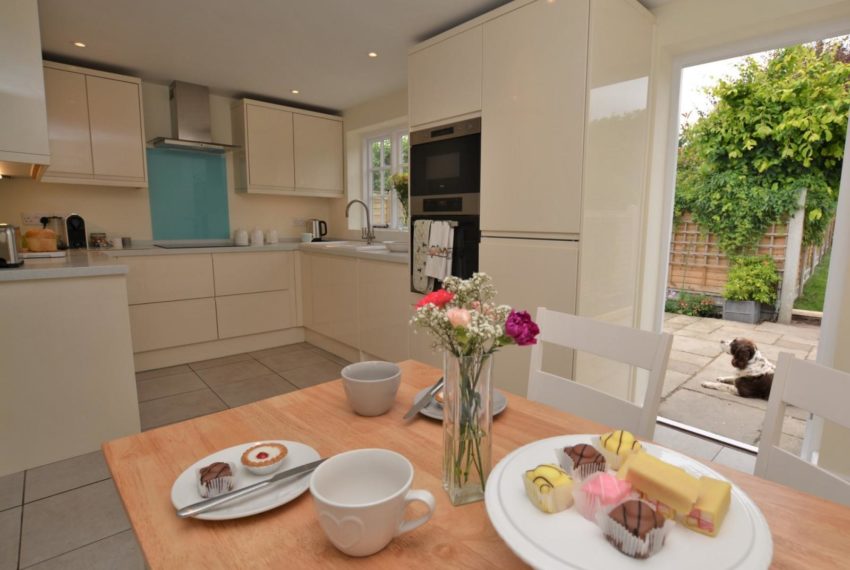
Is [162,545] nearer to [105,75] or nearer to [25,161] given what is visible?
[25,161]

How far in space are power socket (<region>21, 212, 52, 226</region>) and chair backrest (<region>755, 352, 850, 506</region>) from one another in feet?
14.5

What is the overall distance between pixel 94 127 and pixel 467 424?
3857 millimetres

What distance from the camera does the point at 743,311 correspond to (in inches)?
99.1

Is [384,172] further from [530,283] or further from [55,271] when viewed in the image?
[55,271]

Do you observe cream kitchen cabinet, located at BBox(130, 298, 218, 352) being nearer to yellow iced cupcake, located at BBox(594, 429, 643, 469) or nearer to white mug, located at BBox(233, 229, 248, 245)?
white mug, located at BBox(233, 229, 248, 245)

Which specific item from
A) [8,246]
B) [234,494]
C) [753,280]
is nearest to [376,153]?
[8,246]

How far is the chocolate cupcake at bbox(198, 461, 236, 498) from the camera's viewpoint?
665mm

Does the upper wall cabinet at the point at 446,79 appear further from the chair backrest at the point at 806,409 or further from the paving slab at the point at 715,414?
the paving slab at the point at 715,414

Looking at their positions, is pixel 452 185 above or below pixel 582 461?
above

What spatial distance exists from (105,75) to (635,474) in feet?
13.7

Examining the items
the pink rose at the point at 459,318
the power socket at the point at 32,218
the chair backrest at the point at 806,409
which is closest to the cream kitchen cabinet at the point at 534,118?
the chair backrest at the point at 806,409

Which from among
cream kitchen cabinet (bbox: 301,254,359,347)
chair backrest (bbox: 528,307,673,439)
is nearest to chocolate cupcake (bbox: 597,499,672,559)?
chair backrest (bbox: 528,307,673,439)

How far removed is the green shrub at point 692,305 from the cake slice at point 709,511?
240 cm

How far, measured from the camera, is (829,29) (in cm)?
195
